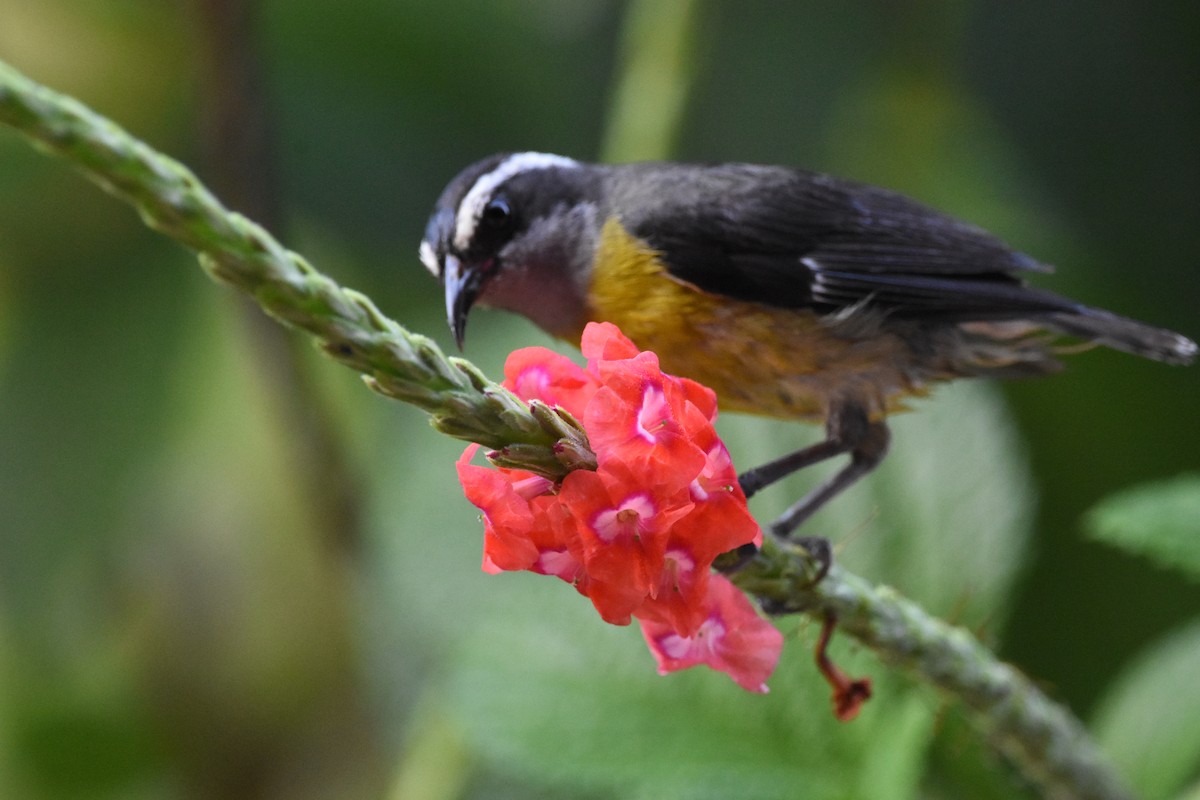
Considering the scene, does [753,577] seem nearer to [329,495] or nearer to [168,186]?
[168,186]

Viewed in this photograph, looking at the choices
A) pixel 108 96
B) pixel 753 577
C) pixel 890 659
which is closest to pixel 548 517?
pixel 753 577

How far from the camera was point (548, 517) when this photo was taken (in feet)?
2.61

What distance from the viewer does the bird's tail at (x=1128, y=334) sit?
146 centimetres

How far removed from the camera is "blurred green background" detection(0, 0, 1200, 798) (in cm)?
216

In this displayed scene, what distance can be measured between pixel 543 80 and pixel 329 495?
1009 mm

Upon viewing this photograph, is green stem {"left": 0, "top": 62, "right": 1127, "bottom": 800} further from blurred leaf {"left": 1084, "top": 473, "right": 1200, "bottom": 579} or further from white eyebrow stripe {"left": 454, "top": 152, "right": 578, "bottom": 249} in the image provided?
white eyebrow stripe {"left": 454, "top": 152, "right": 578, "bottom": 249}

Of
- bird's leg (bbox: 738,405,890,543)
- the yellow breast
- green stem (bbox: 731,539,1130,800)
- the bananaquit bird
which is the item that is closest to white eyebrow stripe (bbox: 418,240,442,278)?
the bananaquit bird

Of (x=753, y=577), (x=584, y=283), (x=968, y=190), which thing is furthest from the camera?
(x=968, y=190)

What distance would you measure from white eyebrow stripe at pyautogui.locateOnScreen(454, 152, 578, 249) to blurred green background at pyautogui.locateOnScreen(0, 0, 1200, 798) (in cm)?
43

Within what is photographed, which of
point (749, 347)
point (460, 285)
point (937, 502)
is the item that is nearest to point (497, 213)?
point (460, 285)

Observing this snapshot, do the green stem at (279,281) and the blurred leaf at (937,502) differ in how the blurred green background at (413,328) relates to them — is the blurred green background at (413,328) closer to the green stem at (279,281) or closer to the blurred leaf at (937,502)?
the blurred leaf at (937,502)

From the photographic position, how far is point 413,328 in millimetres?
2555

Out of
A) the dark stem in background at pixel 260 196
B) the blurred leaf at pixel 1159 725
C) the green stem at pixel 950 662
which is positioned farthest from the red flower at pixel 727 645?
the dark stem in background at pixel 260 196

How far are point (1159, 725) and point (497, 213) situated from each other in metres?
1.12
